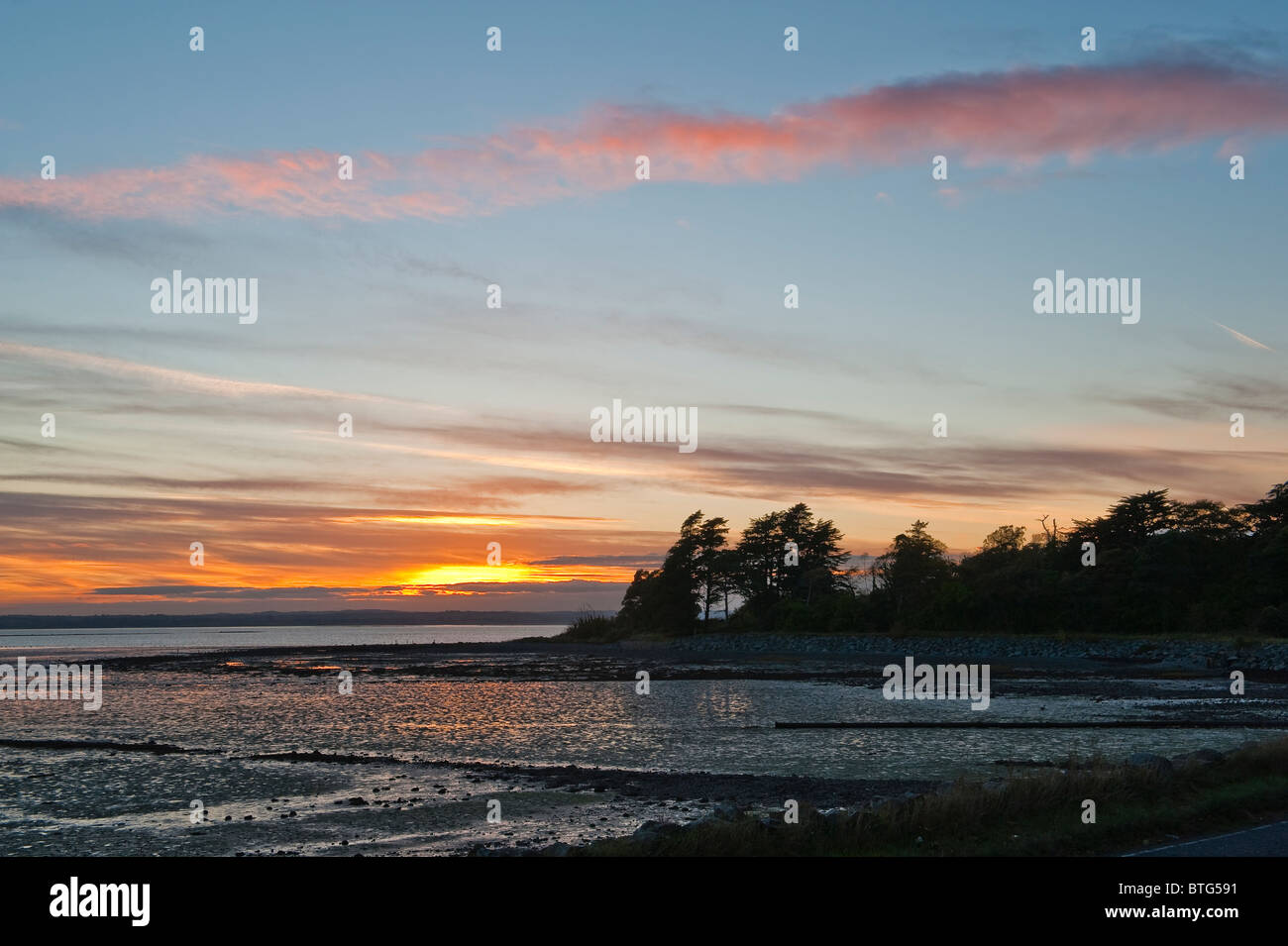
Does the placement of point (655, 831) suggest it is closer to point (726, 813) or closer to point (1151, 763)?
point (726, 813)

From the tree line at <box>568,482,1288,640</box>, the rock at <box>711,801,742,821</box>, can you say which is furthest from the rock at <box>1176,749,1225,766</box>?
the tree line at <box>568,482,1288,640</box>

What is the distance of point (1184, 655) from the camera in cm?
7381

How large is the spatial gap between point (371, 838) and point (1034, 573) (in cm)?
9120

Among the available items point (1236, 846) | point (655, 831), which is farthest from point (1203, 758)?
point (655, 831)

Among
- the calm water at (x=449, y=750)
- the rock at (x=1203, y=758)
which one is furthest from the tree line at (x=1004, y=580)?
the rock at (x=1203, y=758)

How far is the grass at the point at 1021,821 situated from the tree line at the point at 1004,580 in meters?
66.2

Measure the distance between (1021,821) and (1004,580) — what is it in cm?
8845

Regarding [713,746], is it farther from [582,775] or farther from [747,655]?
[747,655]

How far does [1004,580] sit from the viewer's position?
99.2 metres

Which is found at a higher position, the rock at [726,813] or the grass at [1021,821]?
the grass at [1021,821]

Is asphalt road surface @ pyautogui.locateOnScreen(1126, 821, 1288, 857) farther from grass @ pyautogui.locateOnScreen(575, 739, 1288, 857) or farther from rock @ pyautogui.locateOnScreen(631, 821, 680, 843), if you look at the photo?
rock @ pyautogui.locateOnScreen(631, 821, 680, 843)

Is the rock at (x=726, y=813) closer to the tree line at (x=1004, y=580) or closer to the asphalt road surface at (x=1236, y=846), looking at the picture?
the asphalt road surface at (x=1236, y=846)

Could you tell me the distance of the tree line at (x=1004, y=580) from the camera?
89562 millimetres
